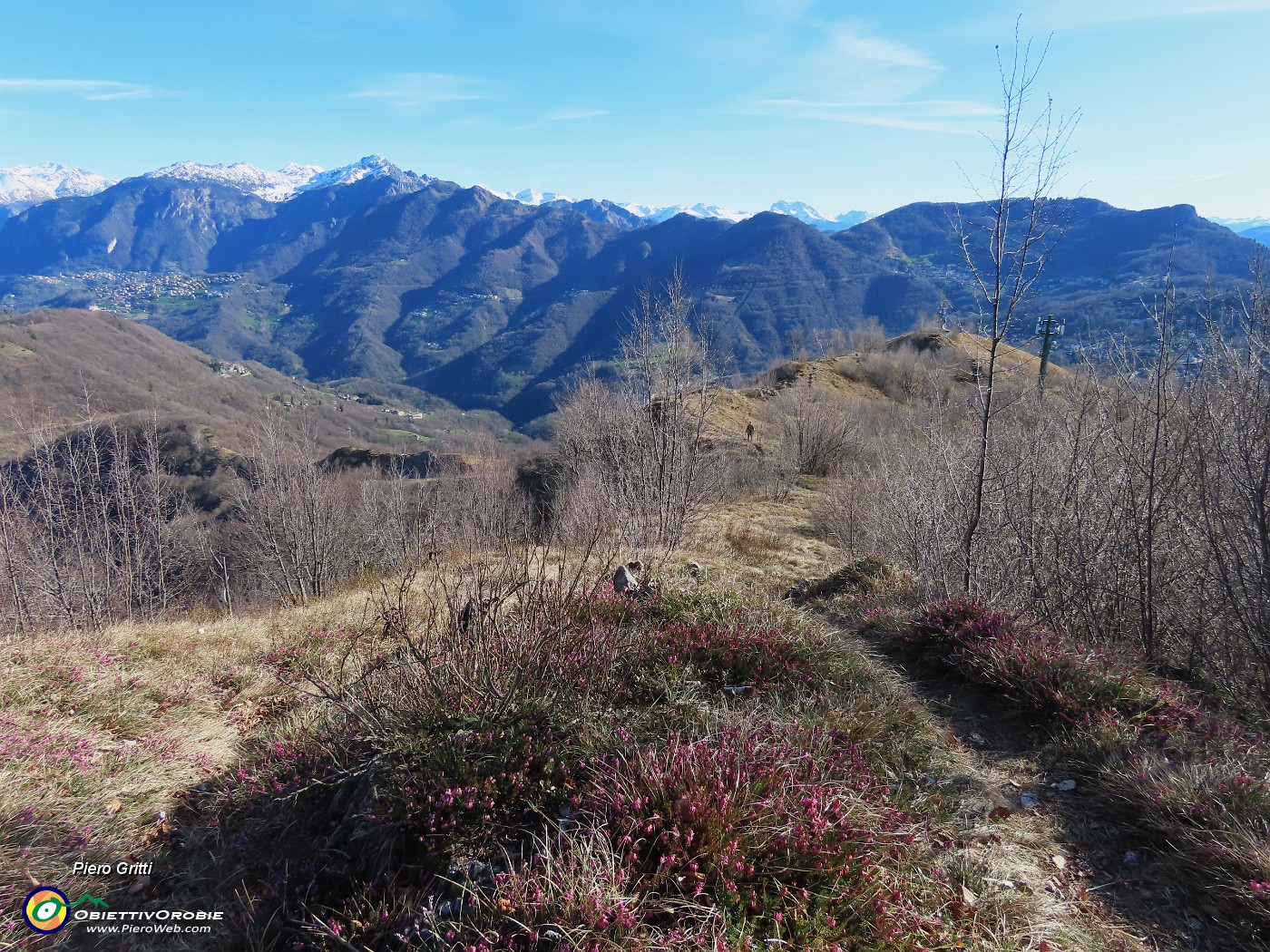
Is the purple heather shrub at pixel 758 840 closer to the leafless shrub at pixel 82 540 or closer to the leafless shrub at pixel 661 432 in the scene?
the leafless shrub at pixel 661 432

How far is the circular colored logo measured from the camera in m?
2.85

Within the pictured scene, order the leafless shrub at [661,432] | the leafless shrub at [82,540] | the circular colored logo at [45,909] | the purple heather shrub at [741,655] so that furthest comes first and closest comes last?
1. the leafless shrub at [82,540]
2. the leafless shrub at [661,432]
3. the purple heather shrub at [741,655]
4. the circular colored logo at [45,909]

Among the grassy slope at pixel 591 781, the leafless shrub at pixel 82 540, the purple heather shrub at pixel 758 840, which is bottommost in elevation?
the leafless shrub at pixel 82 540

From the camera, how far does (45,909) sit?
2.91 metres

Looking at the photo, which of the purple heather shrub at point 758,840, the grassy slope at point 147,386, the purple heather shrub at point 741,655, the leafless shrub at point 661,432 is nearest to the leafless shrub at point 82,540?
the leafless shrub at point 661,432

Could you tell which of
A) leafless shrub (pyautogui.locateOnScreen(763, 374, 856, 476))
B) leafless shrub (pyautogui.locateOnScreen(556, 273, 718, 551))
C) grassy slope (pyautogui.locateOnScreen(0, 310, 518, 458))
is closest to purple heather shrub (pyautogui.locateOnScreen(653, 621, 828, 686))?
leafless shrub (pyautogui.locateOnScreen(556, 273, 718, 551))

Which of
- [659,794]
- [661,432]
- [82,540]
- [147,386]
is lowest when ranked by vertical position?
[82,540]

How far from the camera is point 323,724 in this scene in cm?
396

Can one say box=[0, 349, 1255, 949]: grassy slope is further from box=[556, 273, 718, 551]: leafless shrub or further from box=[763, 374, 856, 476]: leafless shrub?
box=[763, 374, 856, 476]: leafless shrub

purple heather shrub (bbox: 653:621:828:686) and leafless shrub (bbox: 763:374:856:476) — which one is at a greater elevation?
purple heather shrub (bbox: 653:621:828:686)

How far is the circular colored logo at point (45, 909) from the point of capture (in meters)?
2.85

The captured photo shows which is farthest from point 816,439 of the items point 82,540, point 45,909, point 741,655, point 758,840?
point 82,540

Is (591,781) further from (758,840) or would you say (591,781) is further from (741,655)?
(741,655)

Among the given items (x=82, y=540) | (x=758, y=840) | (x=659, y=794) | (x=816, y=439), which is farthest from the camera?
(x=816, y=439)
